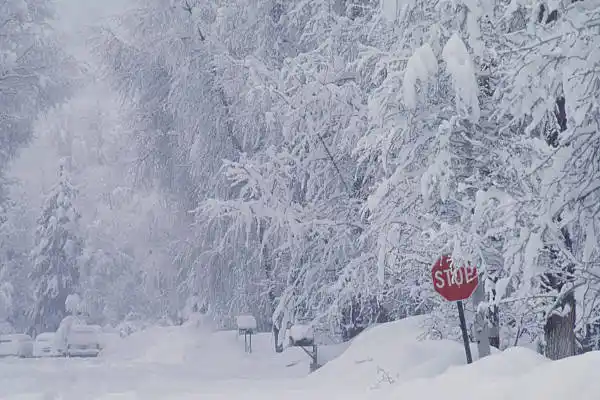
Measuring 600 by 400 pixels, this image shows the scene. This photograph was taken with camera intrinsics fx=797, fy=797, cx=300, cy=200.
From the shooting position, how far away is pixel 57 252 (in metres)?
43.2

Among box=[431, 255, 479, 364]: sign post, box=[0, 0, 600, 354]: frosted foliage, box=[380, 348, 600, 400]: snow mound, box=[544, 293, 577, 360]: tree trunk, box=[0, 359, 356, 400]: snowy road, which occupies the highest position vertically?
box=[0, 0, 600, 354]: frosted foliage

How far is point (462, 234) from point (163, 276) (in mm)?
17706

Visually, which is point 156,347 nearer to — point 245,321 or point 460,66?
point 245,321

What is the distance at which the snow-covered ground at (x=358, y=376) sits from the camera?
4945 mm

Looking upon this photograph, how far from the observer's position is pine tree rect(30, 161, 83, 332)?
42.4 m

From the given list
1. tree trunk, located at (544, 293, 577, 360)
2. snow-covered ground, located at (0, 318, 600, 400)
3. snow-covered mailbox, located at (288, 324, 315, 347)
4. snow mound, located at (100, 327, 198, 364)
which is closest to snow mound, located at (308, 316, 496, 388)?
snow-covered ground, located at (0, 318, 600, 400)

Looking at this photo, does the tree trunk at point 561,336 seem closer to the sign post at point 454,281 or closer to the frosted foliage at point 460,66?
the sign post at point 454,281

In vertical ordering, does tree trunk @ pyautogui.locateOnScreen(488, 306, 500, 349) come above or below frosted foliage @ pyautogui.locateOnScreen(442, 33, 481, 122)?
below

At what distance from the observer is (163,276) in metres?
25.4

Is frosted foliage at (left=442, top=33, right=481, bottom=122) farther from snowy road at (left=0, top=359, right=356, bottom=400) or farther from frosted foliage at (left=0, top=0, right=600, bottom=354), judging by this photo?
snowy road at (left=0, top=359, right=356, bottom=400)

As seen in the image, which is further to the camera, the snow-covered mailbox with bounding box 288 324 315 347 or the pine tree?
the pine tree

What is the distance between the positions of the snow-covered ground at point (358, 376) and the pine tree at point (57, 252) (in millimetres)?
20478

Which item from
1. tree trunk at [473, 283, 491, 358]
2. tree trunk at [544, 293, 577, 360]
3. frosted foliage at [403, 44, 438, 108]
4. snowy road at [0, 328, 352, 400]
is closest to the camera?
frosted foliage at [403, 44, 438, 108]

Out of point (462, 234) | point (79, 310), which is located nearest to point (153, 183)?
point (462, 234)
